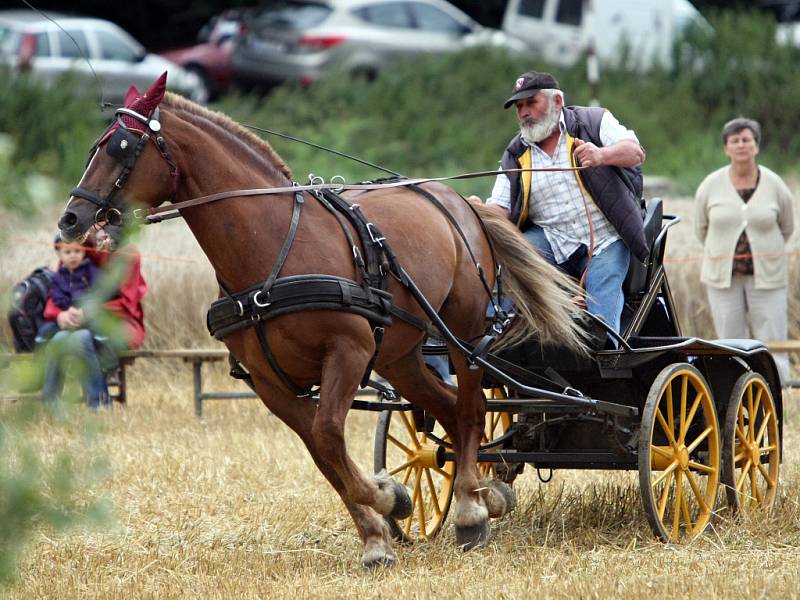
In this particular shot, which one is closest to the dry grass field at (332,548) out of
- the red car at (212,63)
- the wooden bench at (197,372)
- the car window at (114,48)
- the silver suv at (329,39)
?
the wooden bench at (197,372)

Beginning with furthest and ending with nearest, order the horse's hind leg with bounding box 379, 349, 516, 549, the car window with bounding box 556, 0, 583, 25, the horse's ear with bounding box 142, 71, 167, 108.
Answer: the car window with bounding box 556, 0, 583, 25
the horse's hind leg with bounding box 379, 349, 516, 549
the horse's ear with bounding box 142, 71, 167, 108

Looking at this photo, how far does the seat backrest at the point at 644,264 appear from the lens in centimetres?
566

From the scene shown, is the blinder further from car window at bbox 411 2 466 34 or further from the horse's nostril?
car window at bbox 411 2 466 34

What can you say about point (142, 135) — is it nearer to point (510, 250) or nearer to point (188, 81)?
point (510, 250)

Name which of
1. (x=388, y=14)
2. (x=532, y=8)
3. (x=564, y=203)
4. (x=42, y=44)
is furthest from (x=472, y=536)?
(x=532, y=8)

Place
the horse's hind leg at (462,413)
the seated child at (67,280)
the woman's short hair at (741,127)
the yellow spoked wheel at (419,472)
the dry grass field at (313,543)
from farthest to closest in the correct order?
the seated child at (67,280)
the woman's short hair at (741,127)
the yellow spoked wheel at (419,472)
the horse's hind leg at (462,413)
the dry grass field at (313,543)

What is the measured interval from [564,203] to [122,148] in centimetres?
207

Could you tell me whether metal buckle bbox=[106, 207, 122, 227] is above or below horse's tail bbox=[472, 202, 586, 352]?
above

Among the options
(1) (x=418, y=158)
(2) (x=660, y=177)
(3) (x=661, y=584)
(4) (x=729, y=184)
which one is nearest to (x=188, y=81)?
(1) (x=418, y=158)

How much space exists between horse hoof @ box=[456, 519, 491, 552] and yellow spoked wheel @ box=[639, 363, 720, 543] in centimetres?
68

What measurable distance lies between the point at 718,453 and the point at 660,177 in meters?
11.4

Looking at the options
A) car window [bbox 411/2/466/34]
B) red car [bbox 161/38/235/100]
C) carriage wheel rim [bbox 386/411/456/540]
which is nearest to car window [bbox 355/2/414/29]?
car window [bbox 411/2/466/34]

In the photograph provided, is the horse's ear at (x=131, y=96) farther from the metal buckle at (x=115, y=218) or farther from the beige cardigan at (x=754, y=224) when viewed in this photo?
the beige cardigan at (x=754, y=224)

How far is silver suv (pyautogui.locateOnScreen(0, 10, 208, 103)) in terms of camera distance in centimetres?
1825
